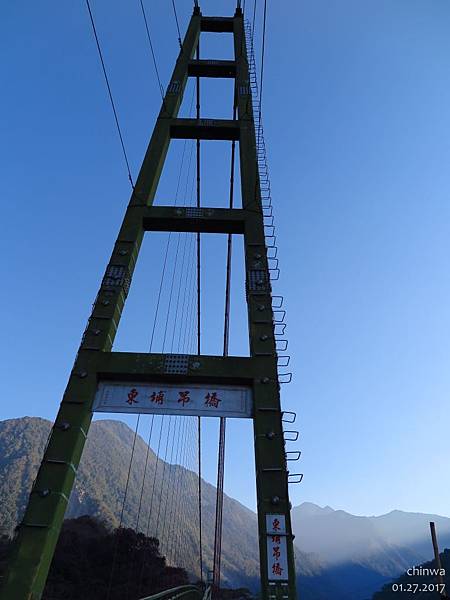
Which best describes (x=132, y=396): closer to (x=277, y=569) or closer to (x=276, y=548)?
(x=276, y=548)

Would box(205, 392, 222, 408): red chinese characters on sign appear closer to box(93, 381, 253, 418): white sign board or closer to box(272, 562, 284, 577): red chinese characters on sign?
box(93, 381, 253, 418): white sign board

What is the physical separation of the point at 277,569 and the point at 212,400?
2.36m

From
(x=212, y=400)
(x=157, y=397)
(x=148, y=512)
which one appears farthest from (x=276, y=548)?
(x=148, y=512)

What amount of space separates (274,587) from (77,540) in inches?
1271

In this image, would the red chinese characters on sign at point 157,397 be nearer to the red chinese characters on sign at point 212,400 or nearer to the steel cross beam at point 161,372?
the steel cross beam at point 161,372

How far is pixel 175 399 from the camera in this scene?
7.05 m

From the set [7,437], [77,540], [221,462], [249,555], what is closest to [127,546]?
[77,540]

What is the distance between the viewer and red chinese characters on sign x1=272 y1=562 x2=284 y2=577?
558 centimetres

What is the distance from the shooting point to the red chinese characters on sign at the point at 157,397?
703 centimetres

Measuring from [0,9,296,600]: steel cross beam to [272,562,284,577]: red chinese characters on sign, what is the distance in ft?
0.04

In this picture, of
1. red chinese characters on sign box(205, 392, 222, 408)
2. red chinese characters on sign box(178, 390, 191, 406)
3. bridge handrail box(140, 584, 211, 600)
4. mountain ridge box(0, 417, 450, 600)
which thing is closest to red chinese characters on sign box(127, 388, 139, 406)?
red chinese characters on sign box(178, 390, 191, 406)

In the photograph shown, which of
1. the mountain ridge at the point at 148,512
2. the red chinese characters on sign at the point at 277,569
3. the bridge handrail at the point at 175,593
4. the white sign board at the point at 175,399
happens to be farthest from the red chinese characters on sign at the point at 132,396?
the mountain ridge at the point at 148,512

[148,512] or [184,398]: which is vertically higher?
[148,512]

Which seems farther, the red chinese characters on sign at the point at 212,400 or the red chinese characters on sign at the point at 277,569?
the red chinese characters on sign at the point at 212,400
